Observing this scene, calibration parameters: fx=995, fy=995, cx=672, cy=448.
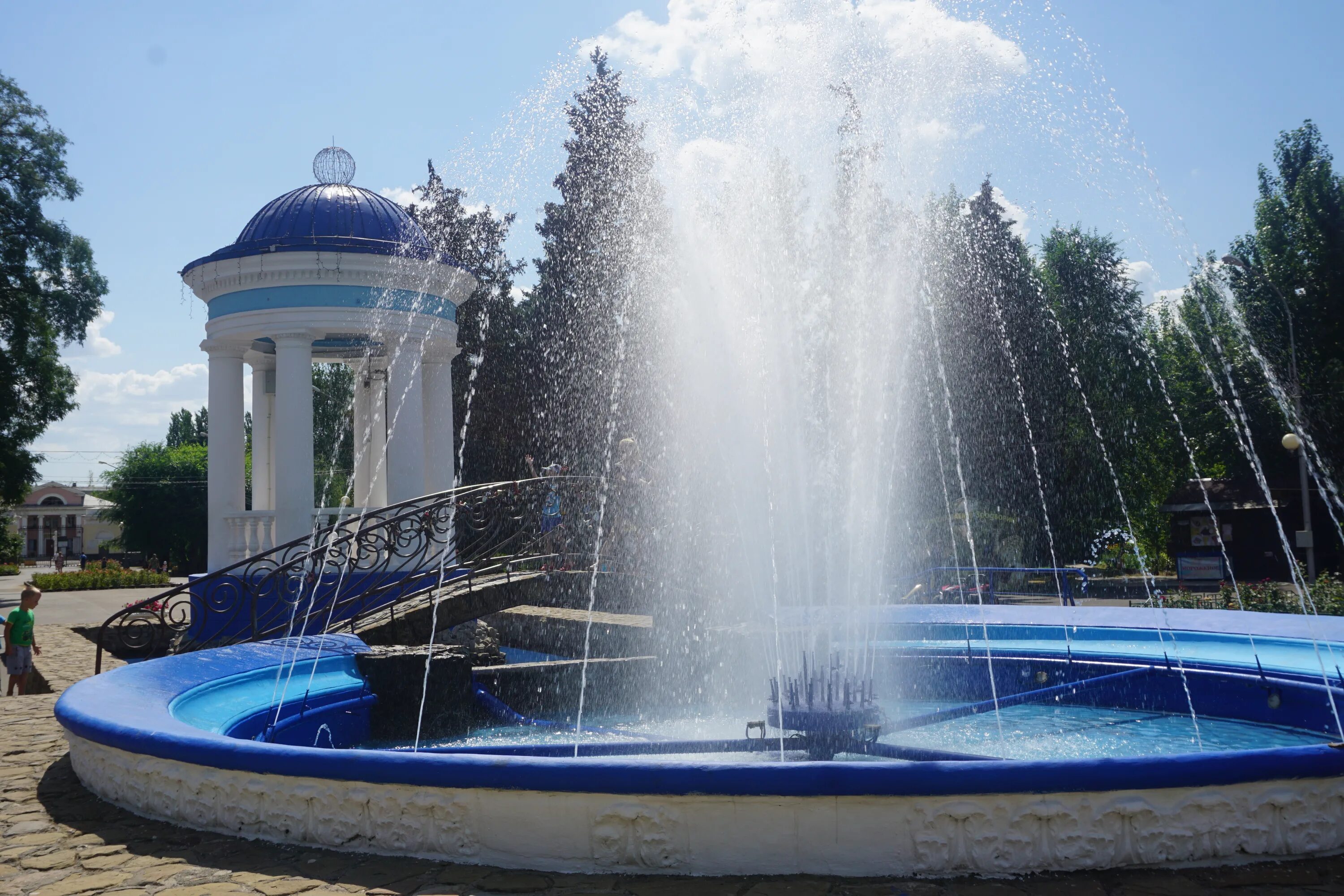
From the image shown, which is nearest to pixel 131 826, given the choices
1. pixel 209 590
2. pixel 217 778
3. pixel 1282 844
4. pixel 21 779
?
pixel 217 778

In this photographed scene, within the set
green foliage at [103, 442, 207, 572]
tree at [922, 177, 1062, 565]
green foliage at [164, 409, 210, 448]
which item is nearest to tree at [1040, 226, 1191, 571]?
tree at [922, 177, 1062, 565]

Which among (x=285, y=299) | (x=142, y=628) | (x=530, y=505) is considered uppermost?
(x=285, y=299)

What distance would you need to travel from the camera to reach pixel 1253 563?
91.7ft

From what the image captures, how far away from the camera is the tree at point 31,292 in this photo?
2789cm

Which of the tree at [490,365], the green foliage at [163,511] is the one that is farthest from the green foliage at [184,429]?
the tree at [490,365]

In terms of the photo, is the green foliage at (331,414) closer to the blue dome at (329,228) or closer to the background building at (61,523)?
the blue dome at (329,228)

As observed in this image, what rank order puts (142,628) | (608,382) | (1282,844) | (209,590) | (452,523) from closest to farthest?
1. (1282,844)
2. (452,523)
3. (209,590)
4. (142,628)
5. (608,382)

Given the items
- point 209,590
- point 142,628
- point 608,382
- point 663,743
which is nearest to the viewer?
point 663,743

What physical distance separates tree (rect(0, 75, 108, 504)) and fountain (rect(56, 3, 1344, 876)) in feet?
62.0

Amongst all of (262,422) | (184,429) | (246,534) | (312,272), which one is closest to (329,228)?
(312,272)

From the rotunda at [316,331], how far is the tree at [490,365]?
37.5ft

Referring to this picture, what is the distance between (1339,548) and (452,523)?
2309cm

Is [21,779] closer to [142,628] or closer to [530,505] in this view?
[530,505]

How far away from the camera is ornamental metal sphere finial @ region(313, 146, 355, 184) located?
1436 cm
